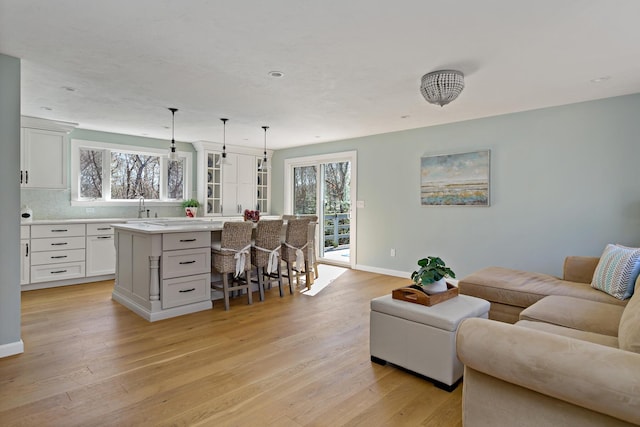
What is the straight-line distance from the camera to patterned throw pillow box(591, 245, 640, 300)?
2.59 metres

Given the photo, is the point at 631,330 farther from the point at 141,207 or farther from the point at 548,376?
the point at 141,207

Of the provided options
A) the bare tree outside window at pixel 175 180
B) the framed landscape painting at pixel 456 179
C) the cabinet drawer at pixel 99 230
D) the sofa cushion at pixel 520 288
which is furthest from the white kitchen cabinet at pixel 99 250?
the sofa cushion at pixel 520 288

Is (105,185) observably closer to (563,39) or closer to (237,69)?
(237,69)

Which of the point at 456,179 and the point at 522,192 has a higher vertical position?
the point at 456,179

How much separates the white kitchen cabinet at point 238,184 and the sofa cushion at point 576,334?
5759mm

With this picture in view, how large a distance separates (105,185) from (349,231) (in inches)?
166

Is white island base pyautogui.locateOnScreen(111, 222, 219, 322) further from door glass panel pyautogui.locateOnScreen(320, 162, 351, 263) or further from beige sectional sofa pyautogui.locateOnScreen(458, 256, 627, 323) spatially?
door glass panel pyautogui.locateOnScreen(320, 162, 351, 263)

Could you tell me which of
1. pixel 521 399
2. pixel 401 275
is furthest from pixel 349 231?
pixel 521 399

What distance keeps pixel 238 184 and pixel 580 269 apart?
5.74m

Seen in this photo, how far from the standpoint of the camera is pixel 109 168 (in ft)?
19.4

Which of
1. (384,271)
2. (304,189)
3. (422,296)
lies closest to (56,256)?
(304,189)

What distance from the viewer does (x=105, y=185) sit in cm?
588

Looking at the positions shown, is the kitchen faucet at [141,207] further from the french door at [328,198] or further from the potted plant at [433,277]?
the potted plant at [433,277]

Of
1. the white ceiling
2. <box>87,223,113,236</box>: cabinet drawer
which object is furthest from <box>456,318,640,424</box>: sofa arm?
<box>87,223,113,236</box>: cabinet drawer
